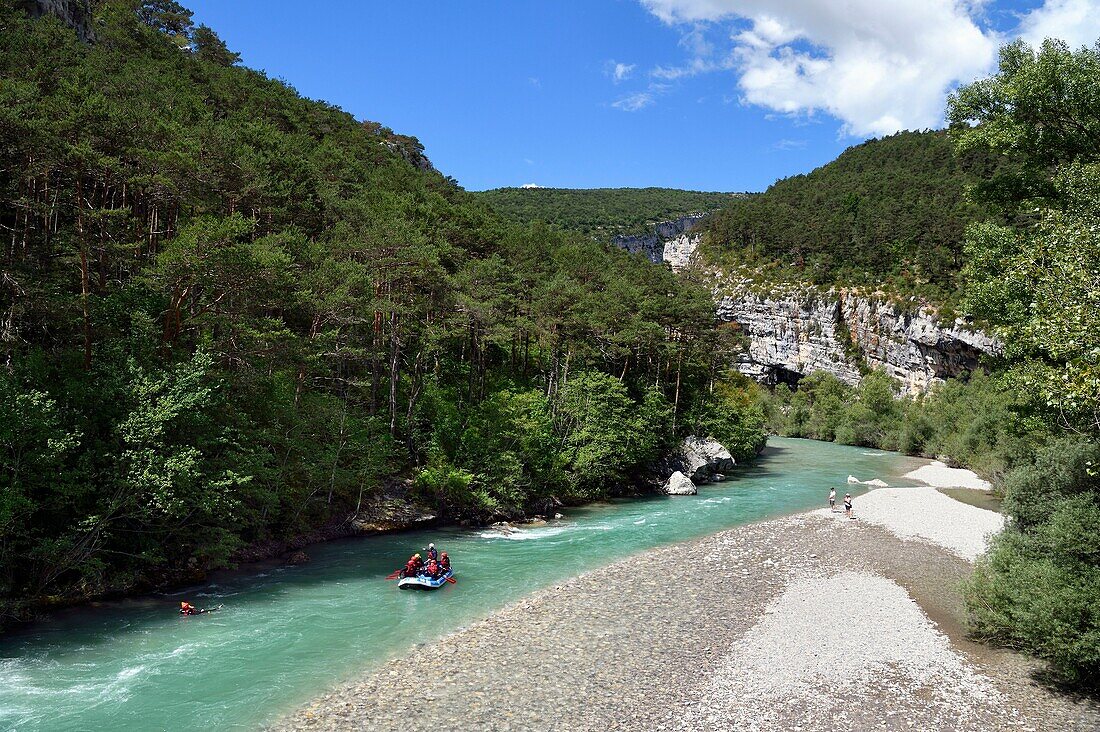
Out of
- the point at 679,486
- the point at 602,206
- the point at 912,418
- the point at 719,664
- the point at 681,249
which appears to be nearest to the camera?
the point at 719,664

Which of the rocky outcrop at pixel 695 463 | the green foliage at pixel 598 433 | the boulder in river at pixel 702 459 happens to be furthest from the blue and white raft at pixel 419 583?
the boulder in river at pixel 702 459

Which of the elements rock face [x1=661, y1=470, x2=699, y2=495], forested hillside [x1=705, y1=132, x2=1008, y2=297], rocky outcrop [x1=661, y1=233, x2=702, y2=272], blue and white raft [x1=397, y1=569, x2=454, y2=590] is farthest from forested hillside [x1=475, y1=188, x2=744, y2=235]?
blue and white raft [x1=397, y1=569, x2=454, y2=590]

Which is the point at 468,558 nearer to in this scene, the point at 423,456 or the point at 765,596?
the point at 423,456

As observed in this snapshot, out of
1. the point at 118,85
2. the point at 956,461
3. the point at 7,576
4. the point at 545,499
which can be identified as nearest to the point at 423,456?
the point at 545,499

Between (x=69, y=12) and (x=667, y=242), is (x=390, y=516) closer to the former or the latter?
(x=69, y=12)

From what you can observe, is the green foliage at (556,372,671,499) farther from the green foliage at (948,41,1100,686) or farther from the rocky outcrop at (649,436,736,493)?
the green foliage at (948,41,1100,686)

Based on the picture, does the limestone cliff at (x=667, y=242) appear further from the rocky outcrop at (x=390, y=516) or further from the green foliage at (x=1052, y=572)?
the green foliage at (x=1052, y=572)

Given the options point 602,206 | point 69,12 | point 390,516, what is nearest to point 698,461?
point 390,516
